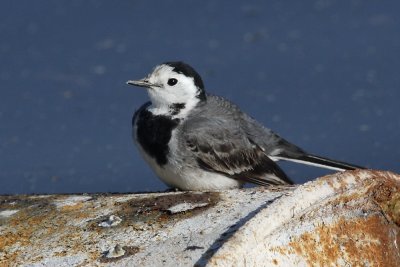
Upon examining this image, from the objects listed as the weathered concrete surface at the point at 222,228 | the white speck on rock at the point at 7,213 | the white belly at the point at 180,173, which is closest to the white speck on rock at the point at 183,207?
the weathered concrete surface at the point at 222,228

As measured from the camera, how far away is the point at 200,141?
4.62 metres

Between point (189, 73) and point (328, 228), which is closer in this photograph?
point (328, 228)

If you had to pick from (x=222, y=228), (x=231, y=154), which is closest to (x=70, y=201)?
(x=222, y=228)

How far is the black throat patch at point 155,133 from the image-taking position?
4.57 m

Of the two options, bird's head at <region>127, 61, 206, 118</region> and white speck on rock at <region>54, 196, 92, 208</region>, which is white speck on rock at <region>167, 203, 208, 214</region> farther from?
bird's head at <region>127, 61, 206, 118</region>

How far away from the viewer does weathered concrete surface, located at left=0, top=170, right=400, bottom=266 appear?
2795 mm

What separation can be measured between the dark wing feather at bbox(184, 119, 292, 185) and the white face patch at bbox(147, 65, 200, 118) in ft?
0.65

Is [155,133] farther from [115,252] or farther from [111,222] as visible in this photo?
[115,252]

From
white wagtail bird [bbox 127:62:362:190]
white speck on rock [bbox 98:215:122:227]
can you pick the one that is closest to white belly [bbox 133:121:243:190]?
white wagtail bird [bbox 127:62:362:190]

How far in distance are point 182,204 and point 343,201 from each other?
55cm

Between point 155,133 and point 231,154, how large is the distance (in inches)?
15.6

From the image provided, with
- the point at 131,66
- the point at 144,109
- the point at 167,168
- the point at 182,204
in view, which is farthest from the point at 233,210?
the point at 131,66

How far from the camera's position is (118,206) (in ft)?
10.9

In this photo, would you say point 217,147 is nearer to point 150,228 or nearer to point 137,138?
point 137,138
